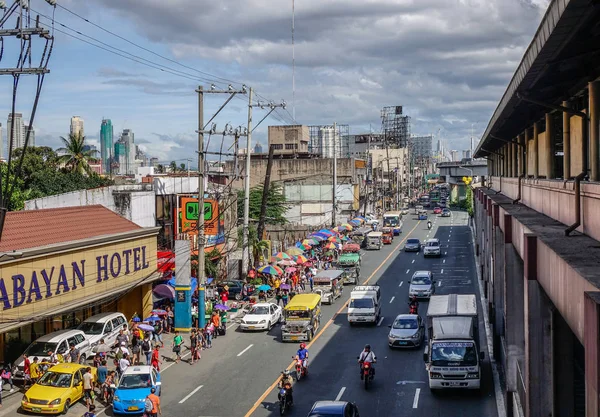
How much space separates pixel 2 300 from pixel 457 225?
268 ft

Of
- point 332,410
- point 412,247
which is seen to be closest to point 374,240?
point 412,247

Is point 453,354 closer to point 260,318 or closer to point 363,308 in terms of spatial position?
point 363,308

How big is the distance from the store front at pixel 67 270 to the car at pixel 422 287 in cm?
1567

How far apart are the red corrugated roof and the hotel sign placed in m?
0.96

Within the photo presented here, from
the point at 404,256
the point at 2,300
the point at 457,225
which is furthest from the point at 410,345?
the point at 457,225

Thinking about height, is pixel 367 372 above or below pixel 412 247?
below

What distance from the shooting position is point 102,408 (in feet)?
76.5

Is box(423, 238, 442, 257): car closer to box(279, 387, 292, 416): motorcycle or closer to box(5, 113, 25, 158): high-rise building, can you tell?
box(5, 113, 25, 158): high-rise building

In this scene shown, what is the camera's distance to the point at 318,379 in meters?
26.2

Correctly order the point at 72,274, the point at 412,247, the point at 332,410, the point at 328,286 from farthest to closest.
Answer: the point at 412,247 → the point at 328,286 → the point at 72,274 → the point at 332,410

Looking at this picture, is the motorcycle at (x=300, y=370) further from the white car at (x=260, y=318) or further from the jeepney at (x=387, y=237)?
the jeepney at (x=387, y=237)

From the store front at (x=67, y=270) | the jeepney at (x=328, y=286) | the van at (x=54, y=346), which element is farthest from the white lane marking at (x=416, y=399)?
the jeepney at (x=328, y=286)

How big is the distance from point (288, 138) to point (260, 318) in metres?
97.2

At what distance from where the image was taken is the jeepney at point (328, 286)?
42.5 meters
